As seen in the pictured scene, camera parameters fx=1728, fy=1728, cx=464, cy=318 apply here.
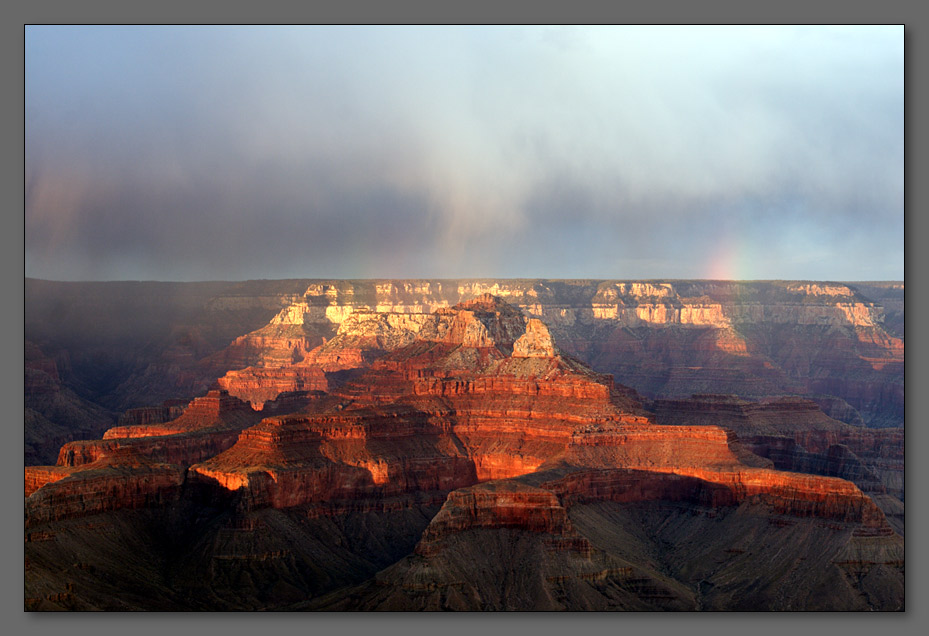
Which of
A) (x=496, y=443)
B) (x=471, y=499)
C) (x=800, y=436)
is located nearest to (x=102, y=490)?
(x=471, y=499)

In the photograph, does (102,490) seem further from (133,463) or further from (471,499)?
(471,499)

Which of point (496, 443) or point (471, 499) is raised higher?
point (496, 443)

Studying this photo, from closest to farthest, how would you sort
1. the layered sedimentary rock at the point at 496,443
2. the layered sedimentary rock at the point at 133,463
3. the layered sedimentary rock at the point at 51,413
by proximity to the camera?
the layered sedimentary rock at the point at 133,463 < the layered sedimentary rock at the point at 496,443 < the layered sedimentary rock at the point at 51,413

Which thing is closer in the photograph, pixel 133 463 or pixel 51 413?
pixel 133 463

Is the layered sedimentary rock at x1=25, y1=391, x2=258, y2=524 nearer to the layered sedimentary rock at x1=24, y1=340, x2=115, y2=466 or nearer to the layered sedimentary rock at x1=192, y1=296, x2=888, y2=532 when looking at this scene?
the layered sedimentary rock at x1=192, y1=296, x2=888, y2=532

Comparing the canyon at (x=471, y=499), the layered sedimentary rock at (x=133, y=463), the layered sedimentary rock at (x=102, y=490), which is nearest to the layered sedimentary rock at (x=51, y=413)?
the canyon at (x=471, y=499)

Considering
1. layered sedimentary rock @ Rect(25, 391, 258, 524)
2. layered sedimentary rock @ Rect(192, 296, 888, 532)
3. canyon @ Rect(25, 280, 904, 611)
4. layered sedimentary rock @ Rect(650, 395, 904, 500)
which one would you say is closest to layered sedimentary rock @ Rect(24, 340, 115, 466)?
canyon @ Rect(25, 280, 904, 611)

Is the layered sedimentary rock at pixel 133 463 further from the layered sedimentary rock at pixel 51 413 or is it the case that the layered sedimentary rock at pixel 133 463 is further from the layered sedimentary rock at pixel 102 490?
the layered sedimentary rock at pixel 51 413

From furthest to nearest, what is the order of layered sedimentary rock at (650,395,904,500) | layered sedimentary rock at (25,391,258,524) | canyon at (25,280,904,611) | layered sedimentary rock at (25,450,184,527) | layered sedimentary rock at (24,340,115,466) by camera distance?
layered sedimentary rock at (24,340,115,466) → layered sedimentary rock at (650,395,904,500) → layered sedimentary rock at (25,391,258,524) → layered sedimentary rock at (25,450,184,527) → canyon at (25,280,904,611)

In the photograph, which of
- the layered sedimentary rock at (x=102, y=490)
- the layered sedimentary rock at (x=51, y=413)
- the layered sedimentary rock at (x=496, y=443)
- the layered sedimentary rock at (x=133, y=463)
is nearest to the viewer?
the layered sedimentary rock at (x=102, y=490)

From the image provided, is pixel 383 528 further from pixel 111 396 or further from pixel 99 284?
pixel 111 396

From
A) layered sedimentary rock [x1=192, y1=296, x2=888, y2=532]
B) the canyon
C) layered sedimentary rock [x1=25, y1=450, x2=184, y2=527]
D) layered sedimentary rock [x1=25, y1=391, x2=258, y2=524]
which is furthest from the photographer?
layered sedimentary rock [x1=192, y1=296, x2=888, y2=532]

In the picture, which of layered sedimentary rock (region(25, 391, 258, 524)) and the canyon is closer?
the canyon
